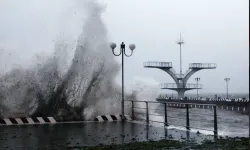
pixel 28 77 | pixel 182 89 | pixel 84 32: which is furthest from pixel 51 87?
pixel 182 89

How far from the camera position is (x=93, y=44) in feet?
69.2

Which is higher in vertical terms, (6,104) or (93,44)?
(93,44)

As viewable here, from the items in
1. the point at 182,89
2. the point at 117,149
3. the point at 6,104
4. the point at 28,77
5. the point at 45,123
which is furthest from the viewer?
the point at 182,89

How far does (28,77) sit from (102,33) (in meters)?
5.20

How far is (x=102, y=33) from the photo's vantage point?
21516mm

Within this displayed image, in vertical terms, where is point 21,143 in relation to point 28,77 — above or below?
below

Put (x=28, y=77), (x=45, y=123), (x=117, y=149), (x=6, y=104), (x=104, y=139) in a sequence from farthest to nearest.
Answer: (x=28, y=77), (x=6, y=104), (x=45, y=123), (x=104, y=139), (x=117, y=149)

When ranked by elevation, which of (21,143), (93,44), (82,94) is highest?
(93,44)

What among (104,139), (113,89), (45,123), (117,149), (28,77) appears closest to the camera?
(117,149)

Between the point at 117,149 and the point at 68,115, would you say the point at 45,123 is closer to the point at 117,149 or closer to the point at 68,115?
the point at 68,115

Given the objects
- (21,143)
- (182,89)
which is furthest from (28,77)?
(182,89)

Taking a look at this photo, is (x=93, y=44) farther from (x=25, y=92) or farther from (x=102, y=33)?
(x=25, y=92)

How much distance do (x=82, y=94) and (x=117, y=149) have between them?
11.9m

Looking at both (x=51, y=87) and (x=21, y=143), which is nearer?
(x=21, y=143)
